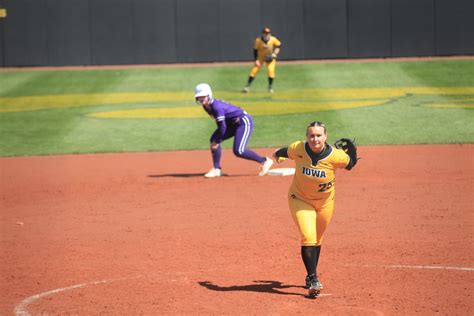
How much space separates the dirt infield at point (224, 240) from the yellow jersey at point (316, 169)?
104cm

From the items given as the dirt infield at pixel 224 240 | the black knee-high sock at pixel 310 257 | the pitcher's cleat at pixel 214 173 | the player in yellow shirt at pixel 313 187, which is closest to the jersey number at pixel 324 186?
the player in yellow shirt at pixel 313 187

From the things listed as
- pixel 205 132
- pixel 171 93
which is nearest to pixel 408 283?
pixel 205 132

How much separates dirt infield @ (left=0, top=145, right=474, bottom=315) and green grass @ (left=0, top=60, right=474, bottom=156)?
2.39 meters

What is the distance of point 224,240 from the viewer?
41.1ft

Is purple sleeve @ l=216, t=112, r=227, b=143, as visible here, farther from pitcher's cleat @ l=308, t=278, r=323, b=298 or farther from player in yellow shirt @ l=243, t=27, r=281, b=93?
player in yellow shirt @ l=243, t=27, r=281, b=93

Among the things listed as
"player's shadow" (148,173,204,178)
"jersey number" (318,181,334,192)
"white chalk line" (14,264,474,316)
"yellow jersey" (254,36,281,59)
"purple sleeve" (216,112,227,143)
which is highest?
"yellow jersey" (254,36,281,59)

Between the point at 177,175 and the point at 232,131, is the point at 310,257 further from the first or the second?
the point at 177,175

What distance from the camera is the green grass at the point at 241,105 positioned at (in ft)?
71.0

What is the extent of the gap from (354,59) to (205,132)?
13.3 meters

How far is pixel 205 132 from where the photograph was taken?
74.4 ft

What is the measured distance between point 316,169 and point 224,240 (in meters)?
3.12

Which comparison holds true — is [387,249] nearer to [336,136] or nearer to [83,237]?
[83,237]

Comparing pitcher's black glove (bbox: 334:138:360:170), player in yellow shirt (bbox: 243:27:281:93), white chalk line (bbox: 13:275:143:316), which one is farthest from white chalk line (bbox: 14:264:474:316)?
player in yellow shirt (bbox: 243:27:281:93)

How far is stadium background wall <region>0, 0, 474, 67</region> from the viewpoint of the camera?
34.2 metres
